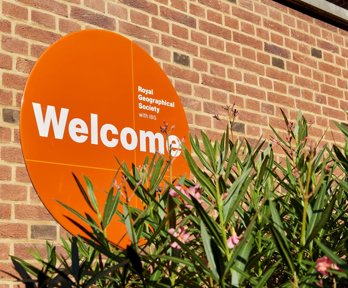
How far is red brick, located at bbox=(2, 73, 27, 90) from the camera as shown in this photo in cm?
377

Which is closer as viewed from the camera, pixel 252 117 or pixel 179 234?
pixel 179 234

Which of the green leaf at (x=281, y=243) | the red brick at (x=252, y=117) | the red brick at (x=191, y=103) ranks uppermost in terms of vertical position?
the red brick at (x=191, y=103)

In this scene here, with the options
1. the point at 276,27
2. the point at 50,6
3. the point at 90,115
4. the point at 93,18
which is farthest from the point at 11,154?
the point at 276,27

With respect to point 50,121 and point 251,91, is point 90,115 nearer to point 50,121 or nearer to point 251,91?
point 50,121

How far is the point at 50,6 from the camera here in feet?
13.5

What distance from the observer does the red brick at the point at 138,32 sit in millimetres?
4527

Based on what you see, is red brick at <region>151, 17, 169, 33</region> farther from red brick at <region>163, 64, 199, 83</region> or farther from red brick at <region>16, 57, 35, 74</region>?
red brick at <region>16, 57, 35, 74</region>

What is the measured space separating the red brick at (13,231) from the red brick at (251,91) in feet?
7.19

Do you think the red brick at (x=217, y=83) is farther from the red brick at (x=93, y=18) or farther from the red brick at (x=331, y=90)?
the red brick at (x=331, y=90)

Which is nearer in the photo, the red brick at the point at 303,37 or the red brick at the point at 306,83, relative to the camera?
the red brick at the point at 306,83

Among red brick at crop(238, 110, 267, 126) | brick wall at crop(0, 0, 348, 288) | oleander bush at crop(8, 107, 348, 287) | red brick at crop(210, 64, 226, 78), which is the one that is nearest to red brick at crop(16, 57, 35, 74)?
brick wall at crop(0, 0, 348, 288)

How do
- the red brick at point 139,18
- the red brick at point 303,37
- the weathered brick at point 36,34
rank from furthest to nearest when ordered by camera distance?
the red brick at point 303,37
the red brick at point 139,18
the weathered brick at point 36,34

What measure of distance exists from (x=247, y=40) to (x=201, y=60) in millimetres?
646

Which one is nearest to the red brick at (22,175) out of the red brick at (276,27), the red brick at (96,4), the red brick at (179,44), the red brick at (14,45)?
the red brick at (14,45)
